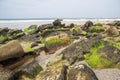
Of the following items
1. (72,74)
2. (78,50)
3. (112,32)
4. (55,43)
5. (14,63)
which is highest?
(72,74)

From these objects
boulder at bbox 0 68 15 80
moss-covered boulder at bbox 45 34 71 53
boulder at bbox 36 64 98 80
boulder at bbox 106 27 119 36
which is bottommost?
boulder at bbox 106 27 119 36

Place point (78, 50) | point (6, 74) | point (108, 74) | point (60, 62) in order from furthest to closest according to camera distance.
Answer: point (78, 50), point (60, 62), point (108, 74), point (6, 74)

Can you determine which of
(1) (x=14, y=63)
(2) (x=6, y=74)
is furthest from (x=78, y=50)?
(2) (x=6, y=74)

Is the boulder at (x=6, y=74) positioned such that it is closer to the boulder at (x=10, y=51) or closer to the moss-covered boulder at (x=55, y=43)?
the boulder at (x=10, y=51)

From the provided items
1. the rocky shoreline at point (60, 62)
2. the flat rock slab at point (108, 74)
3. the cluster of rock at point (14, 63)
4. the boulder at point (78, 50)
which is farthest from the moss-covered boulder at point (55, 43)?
the flat rock slab at point (108, 74)

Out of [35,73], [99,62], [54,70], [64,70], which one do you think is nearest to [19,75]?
[35,73]

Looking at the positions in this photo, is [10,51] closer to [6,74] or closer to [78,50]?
[6,74]

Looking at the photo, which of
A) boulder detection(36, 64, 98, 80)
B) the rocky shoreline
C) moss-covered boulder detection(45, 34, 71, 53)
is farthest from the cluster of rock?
moss-covered boulder detection(45, 34, 71, 53)

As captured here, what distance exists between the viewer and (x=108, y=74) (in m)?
13.1

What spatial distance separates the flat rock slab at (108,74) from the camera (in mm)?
12680

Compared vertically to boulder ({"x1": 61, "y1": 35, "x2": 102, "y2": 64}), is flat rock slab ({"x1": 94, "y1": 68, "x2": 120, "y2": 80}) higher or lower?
lower

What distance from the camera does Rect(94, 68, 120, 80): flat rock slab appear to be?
1268cm

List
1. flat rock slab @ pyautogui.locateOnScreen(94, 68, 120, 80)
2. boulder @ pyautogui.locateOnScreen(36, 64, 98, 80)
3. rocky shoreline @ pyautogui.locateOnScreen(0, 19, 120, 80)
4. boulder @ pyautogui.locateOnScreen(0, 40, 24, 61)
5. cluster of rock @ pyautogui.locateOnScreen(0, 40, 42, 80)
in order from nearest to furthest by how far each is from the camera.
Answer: boulder @ pyautogui.locateOnScreen(36, 64, 98, 80) → rocky shoreline @ pyautogui.locateOnScreen(0, 19, 120, 80) → flat rock slab @ pyautogui.locateOnScreen(94, 68, 120, 80) → cluster of rock @ pyautogui.locateOnScreen(0, 40, 42, 80) → boulder @ pyautogui.locateOnScreen(0, 40, 24, 61)

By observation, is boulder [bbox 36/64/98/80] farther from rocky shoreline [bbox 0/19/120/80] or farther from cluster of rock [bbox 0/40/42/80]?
cluster of rock [bbox 0/40/42/80]
